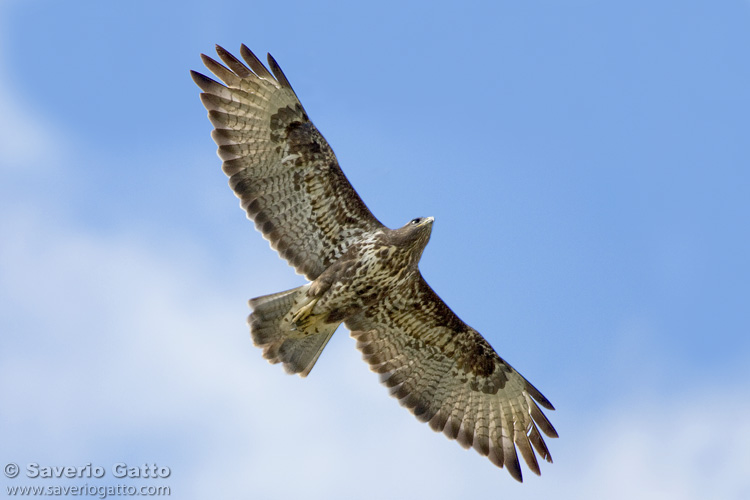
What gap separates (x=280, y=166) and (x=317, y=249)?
3.60 feet

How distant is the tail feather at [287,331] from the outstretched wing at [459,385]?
29.5 inches

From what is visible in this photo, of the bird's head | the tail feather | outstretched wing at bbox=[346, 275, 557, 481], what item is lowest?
the tail feather

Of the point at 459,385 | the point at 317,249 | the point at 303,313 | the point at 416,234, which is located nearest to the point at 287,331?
the point at 303,313

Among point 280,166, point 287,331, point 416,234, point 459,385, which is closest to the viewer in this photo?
point 416,234

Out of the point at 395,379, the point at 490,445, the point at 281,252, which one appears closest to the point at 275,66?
the point at 281,252

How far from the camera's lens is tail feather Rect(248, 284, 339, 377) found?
12.0m

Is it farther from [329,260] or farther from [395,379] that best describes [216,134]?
[395,379]

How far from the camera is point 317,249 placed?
12312mm

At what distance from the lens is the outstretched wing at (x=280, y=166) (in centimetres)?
1191

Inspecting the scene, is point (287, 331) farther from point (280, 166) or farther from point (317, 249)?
point (280, 166)

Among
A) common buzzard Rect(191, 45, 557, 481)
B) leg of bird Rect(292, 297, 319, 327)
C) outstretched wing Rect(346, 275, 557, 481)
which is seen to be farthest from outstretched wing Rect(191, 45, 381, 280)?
outstretched wing Rect(346, 275, 557, 481)

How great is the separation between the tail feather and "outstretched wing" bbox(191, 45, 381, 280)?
44 cm

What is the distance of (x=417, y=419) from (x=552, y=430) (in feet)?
5.70

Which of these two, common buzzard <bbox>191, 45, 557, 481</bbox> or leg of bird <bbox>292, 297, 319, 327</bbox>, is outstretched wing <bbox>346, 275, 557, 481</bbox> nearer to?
common buzzard <bbox>191, 45, 557, 481</bbox>
